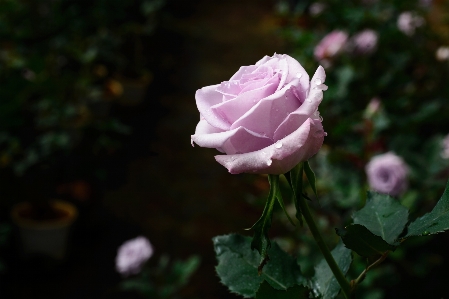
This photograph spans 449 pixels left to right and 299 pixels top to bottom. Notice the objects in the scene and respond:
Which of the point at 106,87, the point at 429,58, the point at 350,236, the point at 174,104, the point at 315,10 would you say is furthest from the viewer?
the point at 174,104

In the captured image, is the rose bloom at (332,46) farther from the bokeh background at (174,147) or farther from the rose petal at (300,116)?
the rose petal at (300,116)

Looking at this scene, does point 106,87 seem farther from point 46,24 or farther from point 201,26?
point 201,26

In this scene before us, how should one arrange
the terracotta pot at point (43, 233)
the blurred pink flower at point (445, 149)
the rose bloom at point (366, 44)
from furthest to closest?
the terracotta pot at point (43, 233) → the rose bloom at point (366, 44) → the blurred pink flower at point (445, 149)

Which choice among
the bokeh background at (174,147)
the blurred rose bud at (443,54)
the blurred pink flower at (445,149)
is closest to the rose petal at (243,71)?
the bokeh background at (174,147)

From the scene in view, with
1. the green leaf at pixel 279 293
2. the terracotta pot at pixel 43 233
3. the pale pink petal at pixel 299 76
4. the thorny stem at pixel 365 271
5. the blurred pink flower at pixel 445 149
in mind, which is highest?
the pale pink petal at pixel 299 76

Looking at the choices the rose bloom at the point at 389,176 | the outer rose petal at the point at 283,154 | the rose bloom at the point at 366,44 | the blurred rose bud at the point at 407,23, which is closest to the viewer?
the outer rose petal at the point at 283,154

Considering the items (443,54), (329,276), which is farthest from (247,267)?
(443,54)

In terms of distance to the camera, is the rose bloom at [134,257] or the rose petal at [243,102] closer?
the rose petal at [243,102]

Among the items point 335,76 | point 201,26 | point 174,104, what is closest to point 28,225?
point 335,76

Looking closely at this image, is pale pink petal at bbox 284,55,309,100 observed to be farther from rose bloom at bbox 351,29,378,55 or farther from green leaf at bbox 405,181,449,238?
rose bloom at bbox 351,29,378,55
